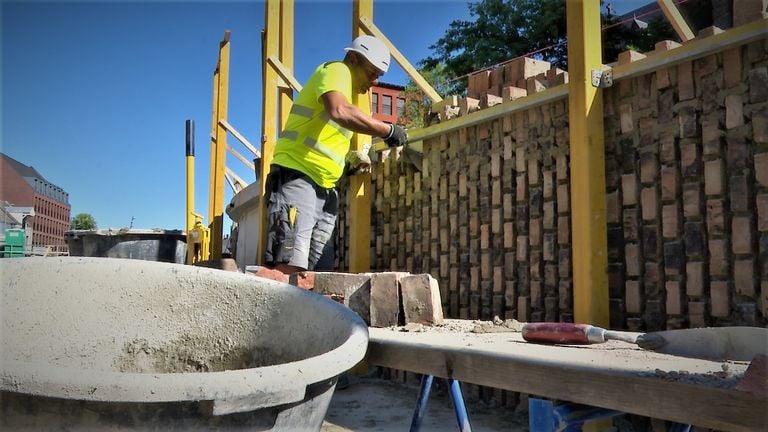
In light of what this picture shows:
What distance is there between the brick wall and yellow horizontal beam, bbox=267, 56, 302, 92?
7.40 ft

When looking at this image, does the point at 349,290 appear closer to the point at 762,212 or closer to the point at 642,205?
the point at 642,205

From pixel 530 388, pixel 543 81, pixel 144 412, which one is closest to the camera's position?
pixel 144 412

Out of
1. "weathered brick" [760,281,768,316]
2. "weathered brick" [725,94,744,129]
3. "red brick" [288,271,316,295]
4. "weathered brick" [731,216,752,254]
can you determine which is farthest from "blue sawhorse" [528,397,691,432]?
"red brick" [288,271,316,295]

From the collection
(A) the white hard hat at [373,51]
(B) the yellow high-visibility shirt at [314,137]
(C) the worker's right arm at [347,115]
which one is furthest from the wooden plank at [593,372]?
(A) the white hard hat at [373,51]

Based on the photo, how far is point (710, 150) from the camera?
2389mm

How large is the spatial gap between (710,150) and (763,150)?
0.20 m

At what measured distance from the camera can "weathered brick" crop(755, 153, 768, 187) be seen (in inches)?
86.7

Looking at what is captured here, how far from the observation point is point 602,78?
9.14 ft

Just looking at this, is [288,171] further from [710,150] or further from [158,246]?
[158,246]

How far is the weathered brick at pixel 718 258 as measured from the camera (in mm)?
2307

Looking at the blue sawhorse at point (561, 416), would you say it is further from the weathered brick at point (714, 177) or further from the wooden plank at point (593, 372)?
the weathered brick at point (714, 177)

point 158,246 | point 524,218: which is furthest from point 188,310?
point 158,246

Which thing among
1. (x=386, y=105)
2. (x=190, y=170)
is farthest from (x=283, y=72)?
(x=386, y=105)

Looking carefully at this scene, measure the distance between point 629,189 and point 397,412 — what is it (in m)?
1.80
